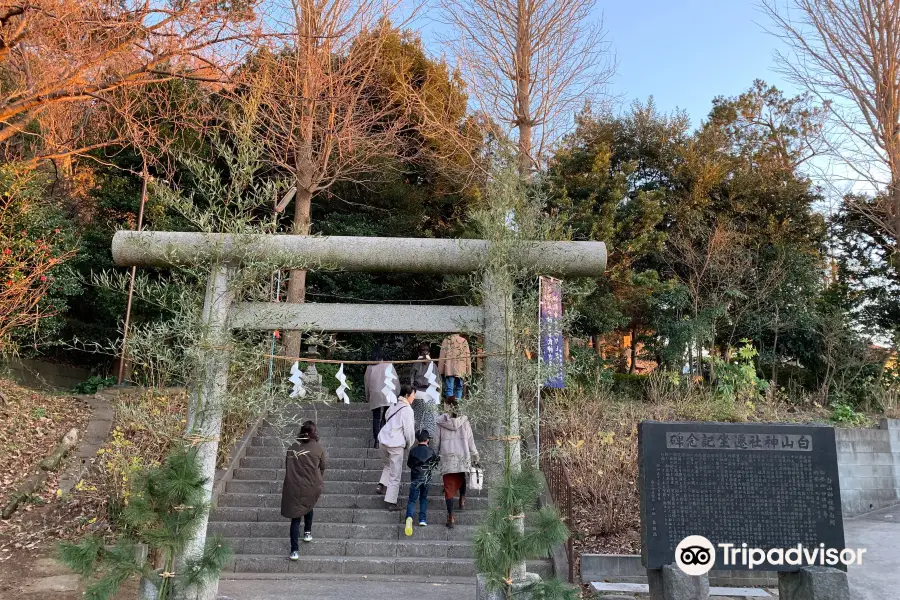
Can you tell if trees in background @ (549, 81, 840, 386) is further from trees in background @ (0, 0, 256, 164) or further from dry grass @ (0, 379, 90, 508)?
dry grass @ (0, 379, 90, 508)

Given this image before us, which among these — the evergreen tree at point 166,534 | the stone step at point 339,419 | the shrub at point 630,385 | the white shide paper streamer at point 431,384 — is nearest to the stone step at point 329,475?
the white shide paper streamer at point 431,384

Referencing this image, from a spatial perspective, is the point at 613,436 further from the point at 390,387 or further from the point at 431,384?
the point at 390,387

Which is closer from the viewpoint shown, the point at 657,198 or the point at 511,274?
the point at 511,274

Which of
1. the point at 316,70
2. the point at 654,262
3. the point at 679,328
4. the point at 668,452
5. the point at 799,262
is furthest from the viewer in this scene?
the point at 654,262

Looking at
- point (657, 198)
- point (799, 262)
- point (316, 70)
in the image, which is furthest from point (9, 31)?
point (799, 262)

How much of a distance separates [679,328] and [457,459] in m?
8.17

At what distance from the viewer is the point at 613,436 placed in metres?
→ 8.92

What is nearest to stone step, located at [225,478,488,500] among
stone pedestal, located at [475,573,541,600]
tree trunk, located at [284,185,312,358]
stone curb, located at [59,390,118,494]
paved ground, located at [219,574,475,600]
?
paved ground, located at [219,574,475,600]

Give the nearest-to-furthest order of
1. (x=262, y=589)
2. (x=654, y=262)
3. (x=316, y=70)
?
(x=262, y=589), (x=316, y=70), (x=654, y=262)

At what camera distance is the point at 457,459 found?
7172mm

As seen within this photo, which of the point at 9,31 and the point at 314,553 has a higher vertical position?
the point at 9,31

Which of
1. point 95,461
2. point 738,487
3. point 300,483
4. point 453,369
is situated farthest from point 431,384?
point 95,461

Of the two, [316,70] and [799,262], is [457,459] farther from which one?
[799,262]

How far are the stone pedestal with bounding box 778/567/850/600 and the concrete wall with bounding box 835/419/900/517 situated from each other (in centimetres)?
571
